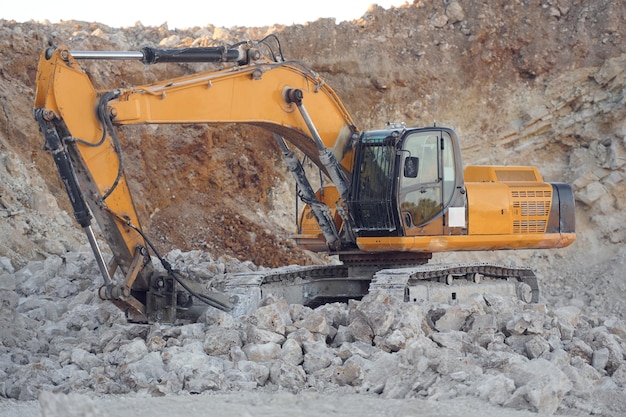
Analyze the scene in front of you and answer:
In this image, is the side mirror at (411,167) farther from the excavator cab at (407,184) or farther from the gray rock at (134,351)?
the gray rock at (134,351)

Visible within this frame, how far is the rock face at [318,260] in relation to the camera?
711 centimetres

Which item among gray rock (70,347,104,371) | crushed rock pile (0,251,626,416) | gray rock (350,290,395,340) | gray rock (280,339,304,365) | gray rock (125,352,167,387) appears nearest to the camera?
crushed rock pile (0,251,626,416)

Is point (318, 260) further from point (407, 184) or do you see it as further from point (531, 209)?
point (407, 184)

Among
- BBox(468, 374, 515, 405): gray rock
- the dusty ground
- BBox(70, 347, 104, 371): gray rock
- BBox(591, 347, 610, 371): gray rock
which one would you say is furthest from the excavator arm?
BBox(591, 347, 610, 371): gray rock

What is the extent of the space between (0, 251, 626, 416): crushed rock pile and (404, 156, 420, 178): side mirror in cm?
148

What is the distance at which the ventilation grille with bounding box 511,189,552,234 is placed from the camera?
34.9 ft

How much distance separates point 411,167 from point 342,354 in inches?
117

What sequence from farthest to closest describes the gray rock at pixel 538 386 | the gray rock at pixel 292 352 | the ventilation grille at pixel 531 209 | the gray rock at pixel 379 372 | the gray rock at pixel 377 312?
1. the ventilation grille at pixel 531 209
2. the gray rock at pixel 377 312
3. the gray rock at pixel 292 352
4. the gray rock at pixel 379 372
5. the gray rock at pixel 538 386

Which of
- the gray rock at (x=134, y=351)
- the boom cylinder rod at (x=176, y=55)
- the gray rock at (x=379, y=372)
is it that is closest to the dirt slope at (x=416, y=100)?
the boom cylinder rod at (x=176, y=55)

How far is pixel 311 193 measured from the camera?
34.7 feet

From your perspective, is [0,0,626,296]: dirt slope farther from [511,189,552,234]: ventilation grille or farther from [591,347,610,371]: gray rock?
[591,347,610,371]: gray rock

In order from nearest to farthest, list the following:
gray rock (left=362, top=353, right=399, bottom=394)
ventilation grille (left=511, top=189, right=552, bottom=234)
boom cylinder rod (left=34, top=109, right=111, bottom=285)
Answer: gray rock (left=362, top=353, right=399, bottom=394), boom cylinder rod (left=34, top=109, right=111, bottom=285), ventilation grille (left=511, top=189, right=552, bottom=234)

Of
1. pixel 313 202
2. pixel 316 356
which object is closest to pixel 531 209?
pixel 313 202

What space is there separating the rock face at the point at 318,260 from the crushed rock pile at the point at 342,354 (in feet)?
0.07
